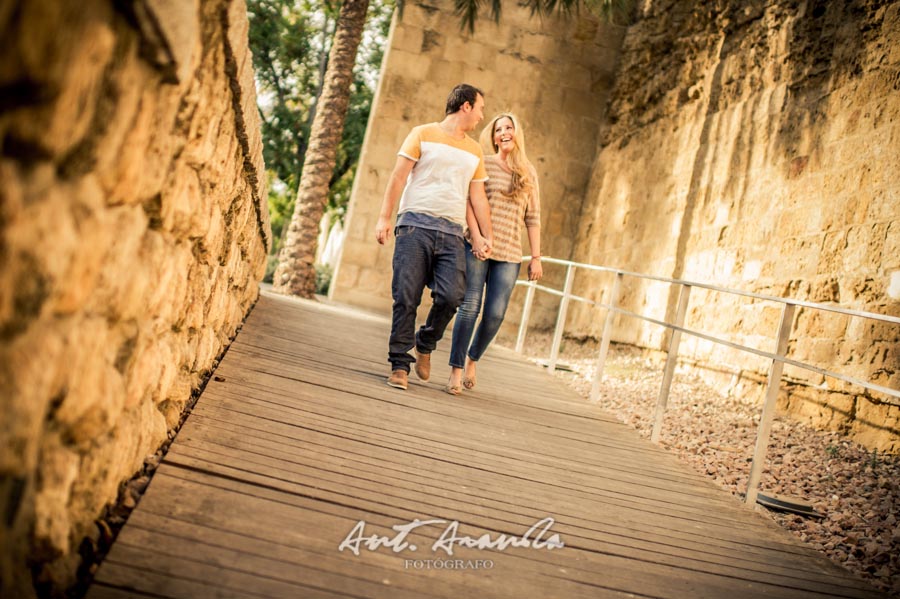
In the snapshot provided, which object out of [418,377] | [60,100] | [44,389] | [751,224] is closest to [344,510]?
[44,389]

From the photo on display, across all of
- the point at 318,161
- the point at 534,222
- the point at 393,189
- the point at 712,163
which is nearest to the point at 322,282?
the point at 318,161

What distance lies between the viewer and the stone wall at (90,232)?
107cm

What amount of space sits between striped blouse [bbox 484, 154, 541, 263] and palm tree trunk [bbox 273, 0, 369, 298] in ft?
18.3

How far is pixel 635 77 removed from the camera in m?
10.9

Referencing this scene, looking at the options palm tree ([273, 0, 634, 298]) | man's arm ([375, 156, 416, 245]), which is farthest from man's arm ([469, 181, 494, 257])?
palm tree ([273, 0, 634, 298])

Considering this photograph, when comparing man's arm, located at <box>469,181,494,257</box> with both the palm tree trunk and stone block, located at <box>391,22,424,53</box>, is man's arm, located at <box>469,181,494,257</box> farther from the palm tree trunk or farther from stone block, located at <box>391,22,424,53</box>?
stone block, located at <box>391,22,424,53</box>

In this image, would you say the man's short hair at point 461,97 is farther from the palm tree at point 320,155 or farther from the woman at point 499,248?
the palm tree at point 320,155

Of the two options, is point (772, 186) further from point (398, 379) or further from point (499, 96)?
point (499, 96)

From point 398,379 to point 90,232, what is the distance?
2.97m

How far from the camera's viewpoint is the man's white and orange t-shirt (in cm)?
418

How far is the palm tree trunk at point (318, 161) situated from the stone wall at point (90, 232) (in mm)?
7482

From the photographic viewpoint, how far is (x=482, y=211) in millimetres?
4473

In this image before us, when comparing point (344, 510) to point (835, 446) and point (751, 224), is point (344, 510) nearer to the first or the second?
point (835, 446)

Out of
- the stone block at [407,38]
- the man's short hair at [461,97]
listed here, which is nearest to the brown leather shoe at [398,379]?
the man's short hair at [461,97]
